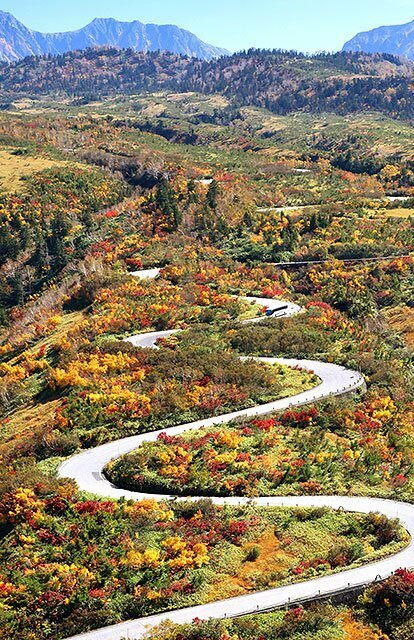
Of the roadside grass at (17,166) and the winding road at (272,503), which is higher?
the roadside grass at (17,166)

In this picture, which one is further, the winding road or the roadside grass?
the roadside grass

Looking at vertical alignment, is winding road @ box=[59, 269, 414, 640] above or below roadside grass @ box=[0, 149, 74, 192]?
below

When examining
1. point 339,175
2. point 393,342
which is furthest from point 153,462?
point 339,175

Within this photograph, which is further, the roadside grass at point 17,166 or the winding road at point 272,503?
the roadside grass at point 17,166

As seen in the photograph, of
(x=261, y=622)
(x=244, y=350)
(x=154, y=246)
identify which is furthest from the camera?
(x=154, y=246)

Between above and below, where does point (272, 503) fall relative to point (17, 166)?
below

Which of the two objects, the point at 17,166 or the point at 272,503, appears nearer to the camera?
the point at 272,503

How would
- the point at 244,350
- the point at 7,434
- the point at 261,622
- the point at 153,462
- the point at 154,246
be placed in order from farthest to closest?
the point at 154,246 → the point at 244,350 → the point at 7,434 → the point at 153,462 → the point at 261,622

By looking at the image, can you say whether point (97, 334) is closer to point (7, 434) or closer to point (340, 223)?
point (7, 434)
